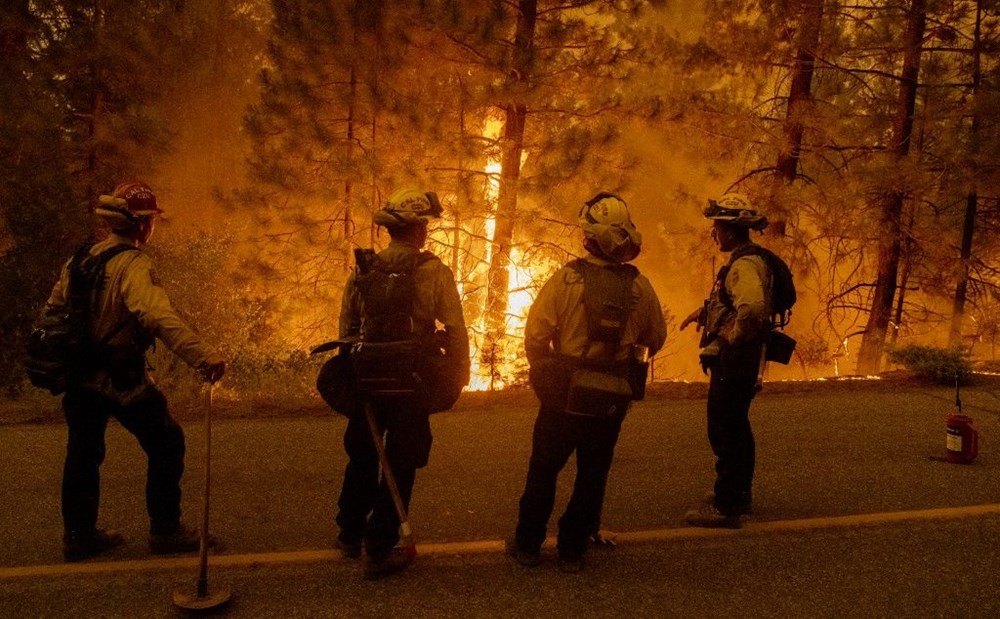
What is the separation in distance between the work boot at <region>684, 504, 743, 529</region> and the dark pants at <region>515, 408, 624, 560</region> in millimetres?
882

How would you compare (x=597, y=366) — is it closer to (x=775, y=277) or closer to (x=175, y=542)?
(x=775, y=277)

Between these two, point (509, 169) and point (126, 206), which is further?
point (509, 169)

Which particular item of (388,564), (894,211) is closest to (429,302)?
(388,564)

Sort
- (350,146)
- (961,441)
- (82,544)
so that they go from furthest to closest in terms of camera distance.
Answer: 1. (350,146)
2. (961,441)
3. (82,544)

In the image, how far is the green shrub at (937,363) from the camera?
8.81 metres

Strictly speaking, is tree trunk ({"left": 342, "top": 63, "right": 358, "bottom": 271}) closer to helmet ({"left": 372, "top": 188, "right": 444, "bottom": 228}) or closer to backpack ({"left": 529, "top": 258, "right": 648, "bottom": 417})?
helmet ({"left": 372, "top": 188, "right": 444, "bottom": 228})

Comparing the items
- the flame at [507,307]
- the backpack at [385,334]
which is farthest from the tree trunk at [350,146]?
the backpack at [385,334]

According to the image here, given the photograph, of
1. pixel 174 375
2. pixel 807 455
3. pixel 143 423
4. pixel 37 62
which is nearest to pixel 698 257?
pixel 807 455

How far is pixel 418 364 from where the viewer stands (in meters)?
3.47

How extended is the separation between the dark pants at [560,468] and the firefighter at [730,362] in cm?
92

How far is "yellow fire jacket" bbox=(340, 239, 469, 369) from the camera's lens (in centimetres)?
353

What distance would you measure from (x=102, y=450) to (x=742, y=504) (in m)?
3.67

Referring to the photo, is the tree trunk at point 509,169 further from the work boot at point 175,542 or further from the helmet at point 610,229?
the work boot at point 175,542

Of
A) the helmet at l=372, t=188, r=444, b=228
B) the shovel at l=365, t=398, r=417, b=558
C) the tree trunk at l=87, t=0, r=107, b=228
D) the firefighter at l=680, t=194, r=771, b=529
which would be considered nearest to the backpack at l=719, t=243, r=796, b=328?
the firefighter at l=680, t=194, r=771, b=529
